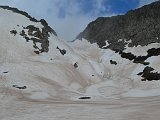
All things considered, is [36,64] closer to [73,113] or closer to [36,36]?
[36,36]

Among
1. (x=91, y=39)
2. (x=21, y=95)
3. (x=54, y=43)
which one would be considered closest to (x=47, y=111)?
(x=21, y=95)

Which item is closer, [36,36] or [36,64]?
[36,64]

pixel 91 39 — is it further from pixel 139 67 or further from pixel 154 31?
pixel 139 67

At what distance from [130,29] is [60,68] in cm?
3378

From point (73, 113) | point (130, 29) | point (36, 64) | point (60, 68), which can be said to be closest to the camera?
point (73, 113)

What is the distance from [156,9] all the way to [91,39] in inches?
851

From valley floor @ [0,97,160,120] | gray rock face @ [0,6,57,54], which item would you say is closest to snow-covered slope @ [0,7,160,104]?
gray rock face @ [0,6,57,54]

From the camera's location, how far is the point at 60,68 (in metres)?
59.9

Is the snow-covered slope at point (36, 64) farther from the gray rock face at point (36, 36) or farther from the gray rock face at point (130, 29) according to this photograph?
the gray rock face at point (130, 29)

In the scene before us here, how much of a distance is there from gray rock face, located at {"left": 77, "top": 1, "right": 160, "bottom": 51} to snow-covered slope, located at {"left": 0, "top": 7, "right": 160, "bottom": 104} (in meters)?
3.91

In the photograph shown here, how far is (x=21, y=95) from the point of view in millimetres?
39125

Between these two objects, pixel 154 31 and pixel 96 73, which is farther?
pixel 154 31

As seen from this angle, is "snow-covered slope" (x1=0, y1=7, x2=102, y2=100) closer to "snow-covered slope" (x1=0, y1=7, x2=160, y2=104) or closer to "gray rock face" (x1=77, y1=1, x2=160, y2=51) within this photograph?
"snow-covered slope" (x1=0, y1=7, x2=160, y2=104)

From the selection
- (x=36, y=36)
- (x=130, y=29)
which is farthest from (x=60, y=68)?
(x=130, y=29)
